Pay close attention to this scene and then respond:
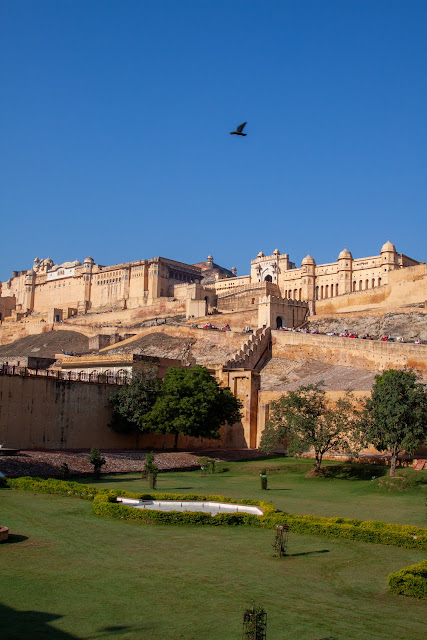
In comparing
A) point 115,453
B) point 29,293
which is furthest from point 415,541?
point 29,293

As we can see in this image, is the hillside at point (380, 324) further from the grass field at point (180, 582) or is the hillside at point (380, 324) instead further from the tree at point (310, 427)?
the grass field at point (180, 582)

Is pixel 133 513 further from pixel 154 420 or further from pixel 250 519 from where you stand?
pixel 154 420

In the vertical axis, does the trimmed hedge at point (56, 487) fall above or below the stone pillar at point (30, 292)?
below

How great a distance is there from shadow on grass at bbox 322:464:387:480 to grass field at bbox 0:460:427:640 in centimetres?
864

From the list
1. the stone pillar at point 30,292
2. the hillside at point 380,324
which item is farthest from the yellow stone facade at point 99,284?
the hillside at point 380,324

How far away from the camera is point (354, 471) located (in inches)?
981

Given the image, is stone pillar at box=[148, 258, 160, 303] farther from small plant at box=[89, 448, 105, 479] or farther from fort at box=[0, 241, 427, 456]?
small plant at box=[89, 448, 105, 479]

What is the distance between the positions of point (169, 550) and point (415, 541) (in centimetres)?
433

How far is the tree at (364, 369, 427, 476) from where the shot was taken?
23.1 m

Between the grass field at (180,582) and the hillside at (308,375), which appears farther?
the hillside at (308,375)

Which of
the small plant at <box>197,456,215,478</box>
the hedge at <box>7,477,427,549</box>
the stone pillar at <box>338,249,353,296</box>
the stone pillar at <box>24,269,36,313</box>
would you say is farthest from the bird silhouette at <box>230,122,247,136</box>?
the stone pillar at <box>24,269,36,313</box>

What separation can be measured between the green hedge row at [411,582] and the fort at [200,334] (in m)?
18.0

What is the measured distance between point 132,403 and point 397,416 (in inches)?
434

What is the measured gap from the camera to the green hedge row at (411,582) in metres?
9.23
